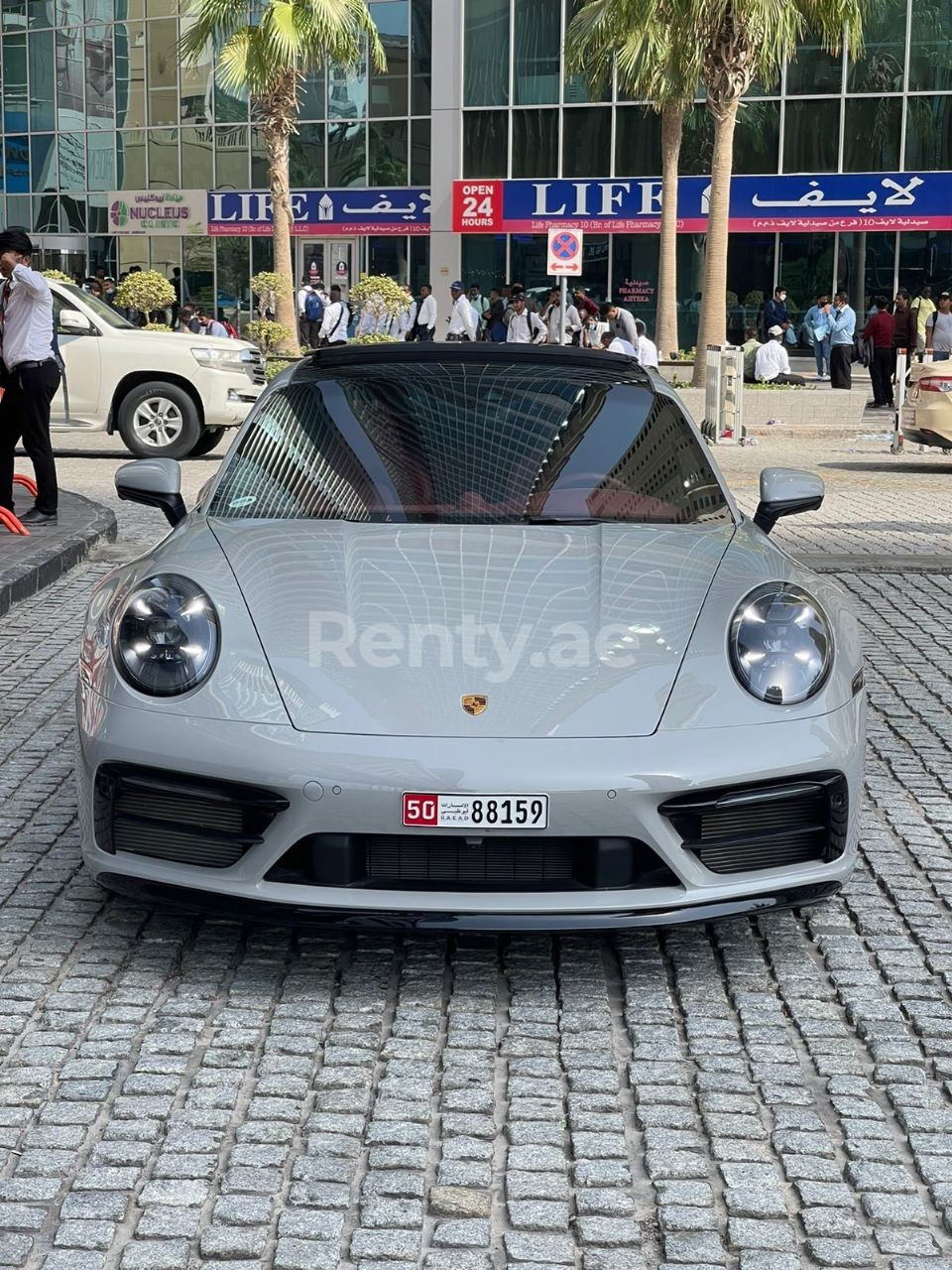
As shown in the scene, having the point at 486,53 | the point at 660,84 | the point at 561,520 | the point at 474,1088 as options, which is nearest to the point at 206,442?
the point at 561,520

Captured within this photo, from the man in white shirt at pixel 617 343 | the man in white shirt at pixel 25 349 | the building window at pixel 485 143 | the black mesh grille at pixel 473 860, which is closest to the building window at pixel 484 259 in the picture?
the building window at pixel 485 143

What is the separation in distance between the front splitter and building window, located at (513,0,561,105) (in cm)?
4114

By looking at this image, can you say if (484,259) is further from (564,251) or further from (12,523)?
(12,523)

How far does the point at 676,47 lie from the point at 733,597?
21.6 m

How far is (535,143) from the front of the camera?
4288 cm

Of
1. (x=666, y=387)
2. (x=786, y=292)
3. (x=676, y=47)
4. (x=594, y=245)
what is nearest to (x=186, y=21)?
(x=594, y=245)

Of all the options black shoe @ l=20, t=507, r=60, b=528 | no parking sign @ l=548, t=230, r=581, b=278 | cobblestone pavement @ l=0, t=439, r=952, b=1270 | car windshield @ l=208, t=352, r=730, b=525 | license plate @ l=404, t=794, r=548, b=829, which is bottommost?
cobblestone pavement @ l=0, t=439, r=952, b=1270

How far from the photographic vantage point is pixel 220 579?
430 centimetres

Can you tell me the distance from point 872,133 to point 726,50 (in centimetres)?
1784

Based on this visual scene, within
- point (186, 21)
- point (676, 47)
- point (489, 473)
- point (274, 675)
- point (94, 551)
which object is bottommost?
point (94, 551)

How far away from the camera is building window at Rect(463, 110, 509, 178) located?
43.2 m

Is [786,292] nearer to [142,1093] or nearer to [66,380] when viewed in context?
[66,380]

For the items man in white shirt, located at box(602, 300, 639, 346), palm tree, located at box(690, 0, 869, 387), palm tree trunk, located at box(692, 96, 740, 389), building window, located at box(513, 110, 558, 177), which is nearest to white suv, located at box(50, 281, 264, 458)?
palm tree, located at box(690, 0, 869, 387)

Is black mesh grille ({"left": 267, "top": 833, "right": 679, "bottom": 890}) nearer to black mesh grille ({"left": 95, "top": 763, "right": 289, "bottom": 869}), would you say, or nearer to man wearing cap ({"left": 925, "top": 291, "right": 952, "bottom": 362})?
black mesh grille ({"left": 95, "top": 763, "right": 289, "bottom": 869})
